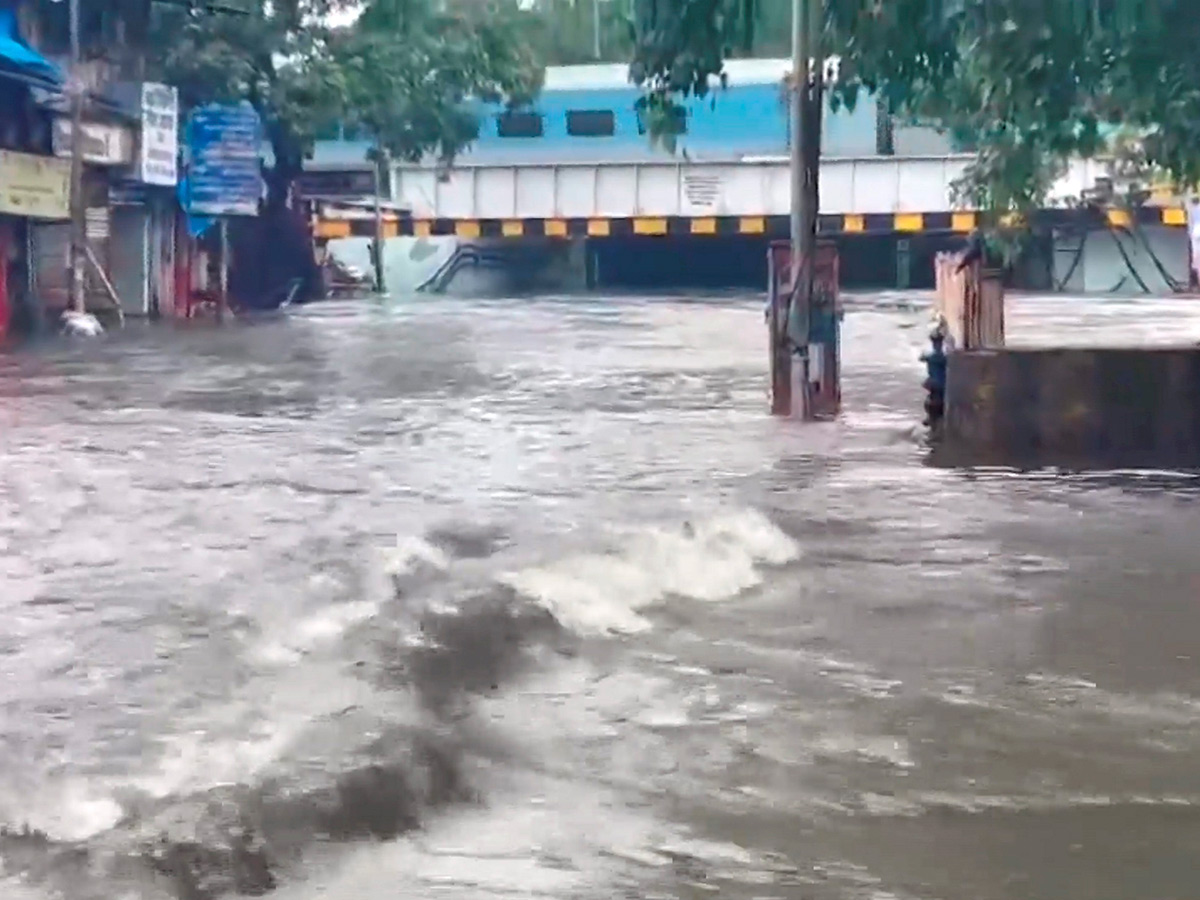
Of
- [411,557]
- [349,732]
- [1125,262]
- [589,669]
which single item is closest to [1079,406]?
[411,557]

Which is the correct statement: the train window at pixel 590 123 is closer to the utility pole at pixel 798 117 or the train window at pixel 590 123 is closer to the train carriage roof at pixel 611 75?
the train carriage roof at pixel 611 75

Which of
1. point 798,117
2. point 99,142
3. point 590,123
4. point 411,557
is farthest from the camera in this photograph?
point 590,123

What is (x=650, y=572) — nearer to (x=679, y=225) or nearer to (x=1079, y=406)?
(x=1079, y=406)

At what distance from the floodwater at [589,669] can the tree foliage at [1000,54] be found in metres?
2.27

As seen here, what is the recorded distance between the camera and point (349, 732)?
221 inches

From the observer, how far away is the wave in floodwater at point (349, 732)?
4.48 m

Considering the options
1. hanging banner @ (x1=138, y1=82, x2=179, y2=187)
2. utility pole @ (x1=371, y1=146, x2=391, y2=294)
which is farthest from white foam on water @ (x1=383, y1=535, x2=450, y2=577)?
utility pole @ (x1=371, y1=146, x2=391, y2=294)

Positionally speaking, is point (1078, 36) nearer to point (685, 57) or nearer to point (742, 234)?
point (685, 57)

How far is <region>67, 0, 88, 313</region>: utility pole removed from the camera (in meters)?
26.3

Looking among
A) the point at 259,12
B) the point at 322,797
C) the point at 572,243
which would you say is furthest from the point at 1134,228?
the point at 322,797

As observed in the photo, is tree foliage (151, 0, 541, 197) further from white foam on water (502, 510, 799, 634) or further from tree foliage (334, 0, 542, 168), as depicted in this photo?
white foam on water (502, 510, 799, 634)

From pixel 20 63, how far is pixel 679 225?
1973cm

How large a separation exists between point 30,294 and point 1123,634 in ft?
75.5

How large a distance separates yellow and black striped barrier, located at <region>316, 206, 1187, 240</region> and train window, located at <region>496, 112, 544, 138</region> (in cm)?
549
